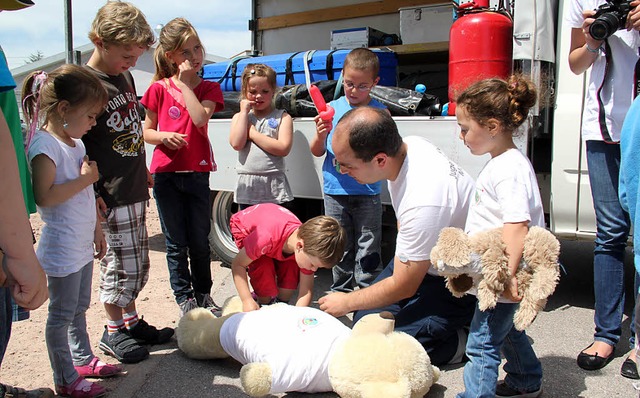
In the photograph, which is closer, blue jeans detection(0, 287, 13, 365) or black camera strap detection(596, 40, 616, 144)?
blue jeans detection(0, 287, 13, 365)

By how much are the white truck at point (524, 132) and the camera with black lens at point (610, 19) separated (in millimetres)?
715

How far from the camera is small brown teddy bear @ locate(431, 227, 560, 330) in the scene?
1894 mm

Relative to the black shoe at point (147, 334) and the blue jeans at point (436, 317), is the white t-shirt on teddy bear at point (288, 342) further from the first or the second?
the black shoe at point (147, 334)

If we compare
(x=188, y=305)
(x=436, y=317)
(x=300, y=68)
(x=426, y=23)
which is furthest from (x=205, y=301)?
(x=426, y=23)

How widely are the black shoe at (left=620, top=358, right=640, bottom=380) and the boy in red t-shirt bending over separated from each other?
57.4 inches

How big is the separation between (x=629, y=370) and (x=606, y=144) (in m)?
1.09

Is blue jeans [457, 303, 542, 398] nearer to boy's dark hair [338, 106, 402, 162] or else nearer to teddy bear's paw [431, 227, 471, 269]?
teddy bear's paw [431, 227, 471, 269]

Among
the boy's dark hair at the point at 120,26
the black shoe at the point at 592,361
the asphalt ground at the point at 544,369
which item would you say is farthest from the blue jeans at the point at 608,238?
the boy's dark hair at the point at 120,26

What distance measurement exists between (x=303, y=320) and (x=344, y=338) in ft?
0.74

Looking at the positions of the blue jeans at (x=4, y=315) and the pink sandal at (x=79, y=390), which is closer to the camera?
the blue jeans at (x=4, y=315)

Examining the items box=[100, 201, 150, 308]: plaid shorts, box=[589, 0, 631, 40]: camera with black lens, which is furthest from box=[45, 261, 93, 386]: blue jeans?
box=[589, 0, 631, 40]: camera with black lens

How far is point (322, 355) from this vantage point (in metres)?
2.40

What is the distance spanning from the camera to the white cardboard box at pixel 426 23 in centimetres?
502

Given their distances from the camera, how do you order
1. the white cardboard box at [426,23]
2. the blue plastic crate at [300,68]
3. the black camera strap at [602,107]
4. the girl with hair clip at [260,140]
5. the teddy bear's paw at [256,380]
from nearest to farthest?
the teddy bear's paw at [256,380] < the black camera strap at [602,107] < the girl with hair clip at [260,140] < the blue plastic crate at [300,68] < the white cardboard box at [426,23]
